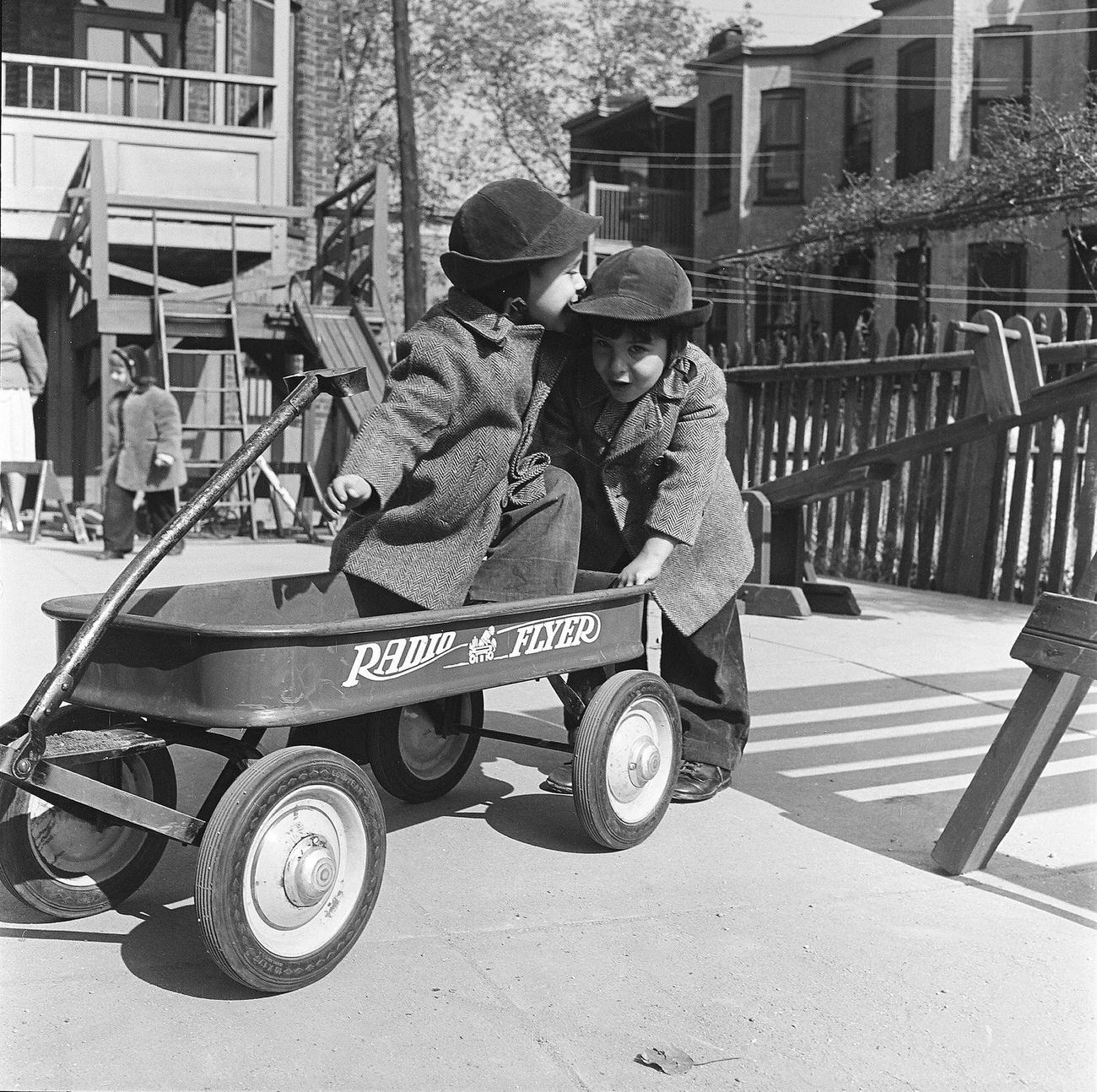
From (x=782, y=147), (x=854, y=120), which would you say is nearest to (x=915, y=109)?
(x=854, y=120)

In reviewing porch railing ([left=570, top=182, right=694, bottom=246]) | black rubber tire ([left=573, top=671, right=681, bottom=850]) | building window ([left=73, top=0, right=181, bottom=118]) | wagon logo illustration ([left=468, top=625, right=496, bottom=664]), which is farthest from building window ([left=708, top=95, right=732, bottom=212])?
wagon logo illustration ([left=468, top=625, right=496, bottom=664])

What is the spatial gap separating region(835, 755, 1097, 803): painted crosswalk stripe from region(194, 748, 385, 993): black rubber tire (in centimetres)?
195

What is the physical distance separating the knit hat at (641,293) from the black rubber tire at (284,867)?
145 centimetres

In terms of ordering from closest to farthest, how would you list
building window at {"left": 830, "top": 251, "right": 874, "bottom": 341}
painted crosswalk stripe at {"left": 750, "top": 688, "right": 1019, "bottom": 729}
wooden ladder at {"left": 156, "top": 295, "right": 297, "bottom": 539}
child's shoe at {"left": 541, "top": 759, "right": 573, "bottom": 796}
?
child's shoe at {"left": 541, "top": 759, "right": 573, "bottom": 796} → painted crosswalk stripe at {"left": 750, "top": 688, "right": 1019, "bottom": 729} → wooden ladder at {"left": 156, "top": 295, "right": 297, "bottom": 539} → building window at {"left": 830, "top": 251, "right": 874, "bottom": 341}

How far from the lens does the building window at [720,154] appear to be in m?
29.2

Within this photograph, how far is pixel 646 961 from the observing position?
9.28ft

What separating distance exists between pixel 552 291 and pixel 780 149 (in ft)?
85.8

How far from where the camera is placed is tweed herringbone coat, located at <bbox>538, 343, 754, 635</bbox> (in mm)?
3787

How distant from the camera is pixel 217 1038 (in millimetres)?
2412

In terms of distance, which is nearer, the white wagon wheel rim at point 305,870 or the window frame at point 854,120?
the white wagon wheel rim at point 305,870

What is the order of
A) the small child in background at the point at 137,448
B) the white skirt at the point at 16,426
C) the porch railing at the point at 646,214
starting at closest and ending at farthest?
the small child in background at the point at 137,448
the white skirt at the point at 16,426
the porch railing at the point at 646,214

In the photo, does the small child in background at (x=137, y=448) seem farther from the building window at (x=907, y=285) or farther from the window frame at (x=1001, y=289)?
the building window at (x=907, y=285)

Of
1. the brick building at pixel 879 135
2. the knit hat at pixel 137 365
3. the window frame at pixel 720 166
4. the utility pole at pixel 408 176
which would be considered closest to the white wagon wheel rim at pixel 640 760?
the knit hat at pixel 137 365

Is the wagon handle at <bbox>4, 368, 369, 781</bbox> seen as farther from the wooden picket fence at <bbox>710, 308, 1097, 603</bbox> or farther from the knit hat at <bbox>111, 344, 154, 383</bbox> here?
the knit hat at <bbox>111, 344, 154, 383</bbox>
